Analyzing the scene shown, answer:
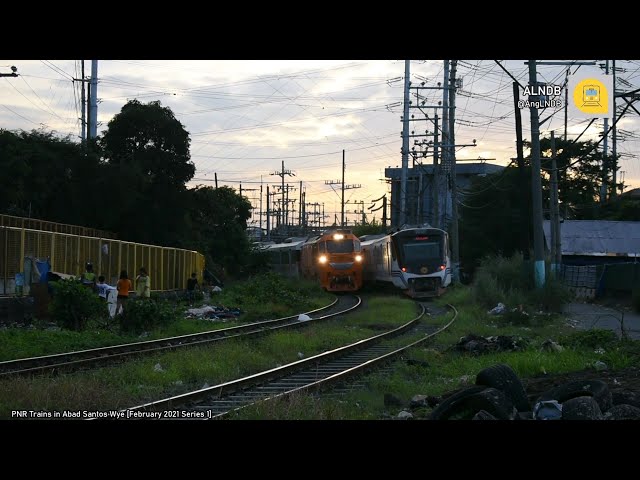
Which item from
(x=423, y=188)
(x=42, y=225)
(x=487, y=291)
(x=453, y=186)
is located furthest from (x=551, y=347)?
(x=423, y=188)

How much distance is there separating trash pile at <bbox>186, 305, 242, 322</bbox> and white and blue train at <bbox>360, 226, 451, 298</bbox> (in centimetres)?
875

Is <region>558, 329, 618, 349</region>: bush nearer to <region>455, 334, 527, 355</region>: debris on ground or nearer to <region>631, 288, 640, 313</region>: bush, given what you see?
<region>455, 334, 527, 355</region>: debris on ground

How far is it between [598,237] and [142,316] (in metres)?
38.0

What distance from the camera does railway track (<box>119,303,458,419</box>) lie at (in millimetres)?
9156

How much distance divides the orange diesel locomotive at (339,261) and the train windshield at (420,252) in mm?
6141

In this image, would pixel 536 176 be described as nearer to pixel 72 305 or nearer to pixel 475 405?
pixel 72 305

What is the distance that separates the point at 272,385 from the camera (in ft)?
40.4

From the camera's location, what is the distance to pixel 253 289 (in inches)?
1348

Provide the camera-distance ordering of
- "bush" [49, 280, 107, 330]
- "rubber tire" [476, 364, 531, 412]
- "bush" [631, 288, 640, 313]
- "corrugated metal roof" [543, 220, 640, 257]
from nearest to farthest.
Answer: "rubber tire" [476, 364, 531, 412]
"bush" [49, 280, 107, 330]
"bush" [631, 288, 640, 313]
"corrugated metal roof" [543, 220, 640, 257]

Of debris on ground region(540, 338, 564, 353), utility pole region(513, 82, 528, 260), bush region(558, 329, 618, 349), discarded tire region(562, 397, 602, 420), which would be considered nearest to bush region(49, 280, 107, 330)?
debris on ground region(540, 338, 564, 353)

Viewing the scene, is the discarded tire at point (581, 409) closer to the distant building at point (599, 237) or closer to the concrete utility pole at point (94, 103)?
the concrete utility pole at point (94, 103)

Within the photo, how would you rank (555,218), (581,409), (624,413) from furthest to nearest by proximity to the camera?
(555,218)
(624,413)
(581,409)
